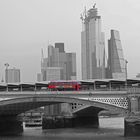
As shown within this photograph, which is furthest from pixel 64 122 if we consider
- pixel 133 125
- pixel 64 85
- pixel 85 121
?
pixel 133 125

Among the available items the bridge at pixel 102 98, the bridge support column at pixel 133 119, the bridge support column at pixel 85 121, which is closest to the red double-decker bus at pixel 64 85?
the bridge at pixel 102 98

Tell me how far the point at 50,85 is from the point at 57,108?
39.9 meters

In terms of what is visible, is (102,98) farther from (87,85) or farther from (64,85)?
(64,85)

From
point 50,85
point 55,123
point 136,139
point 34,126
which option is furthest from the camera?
point 34,126

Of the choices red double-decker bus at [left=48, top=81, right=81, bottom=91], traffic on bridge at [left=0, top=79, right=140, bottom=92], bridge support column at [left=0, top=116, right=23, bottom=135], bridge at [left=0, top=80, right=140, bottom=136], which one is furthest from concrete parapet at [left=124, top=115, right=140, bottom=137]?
bridge support column at [left=0, top=116, right=23, bottom=135]

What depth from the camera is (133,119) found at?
66562mm

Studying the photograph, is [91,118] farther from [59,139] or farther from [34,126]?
[59,139]

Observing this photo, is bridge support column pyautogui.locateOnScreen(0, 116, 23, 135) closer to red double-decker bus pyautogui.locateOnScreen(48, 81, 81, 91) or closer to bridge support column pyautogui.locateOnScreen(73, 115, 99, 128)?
bridge support column pyautogui.locateOnScreen(73, 115, 99, 128)

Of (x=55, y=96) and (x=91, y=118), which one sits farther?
(x=91, y=118)

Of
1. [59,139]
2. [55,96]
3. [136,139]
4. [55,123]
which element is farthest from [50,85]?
[55,123]

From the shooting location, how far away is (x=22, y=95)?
73.2 metres

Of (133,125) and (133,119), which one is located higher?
(133,119)

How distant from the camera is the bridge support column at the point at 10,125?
9019 cm

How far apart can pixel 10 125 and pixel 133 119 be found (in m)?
35.0
